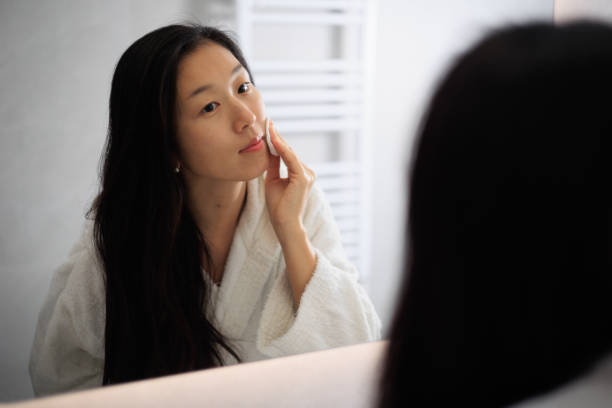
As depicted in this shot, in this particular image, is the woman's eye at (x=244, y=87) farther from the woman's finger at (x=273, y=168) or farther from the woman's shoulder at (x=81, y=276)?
the woman's shoulder at (x=81, y=276)

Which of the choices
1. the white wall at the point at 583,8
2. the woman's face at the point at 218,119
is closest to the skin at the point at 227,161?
the woman's face at the point at 218,119

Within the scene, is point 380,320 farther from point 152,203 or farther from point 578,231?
point 578,231

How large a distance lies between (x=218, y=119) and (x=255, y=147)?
8 centimetres

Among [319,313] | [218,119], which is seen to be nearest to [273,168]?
[218,119]

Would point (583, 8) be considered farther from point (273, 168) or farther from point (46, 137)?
point (46, 137)

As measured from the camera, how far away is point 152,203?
720 mm

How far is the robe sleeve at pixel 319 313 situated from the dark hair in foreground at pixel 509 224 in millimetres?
373

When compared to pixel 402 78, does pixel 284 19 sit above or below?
above

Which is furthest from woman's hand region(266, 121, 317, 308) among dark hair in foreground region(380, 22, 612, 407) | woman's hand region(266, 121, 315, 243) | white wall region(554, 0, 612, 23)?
white wall region(554, 0, 612, 23)

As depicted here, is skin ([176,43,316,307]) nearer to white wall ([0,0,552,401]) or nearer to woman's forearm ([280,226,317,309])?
woman's forearm ([280,226,317,309])

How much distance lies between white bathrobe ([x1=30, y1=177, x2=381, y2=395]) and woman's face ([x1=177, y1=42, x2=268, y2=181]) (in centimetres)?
8

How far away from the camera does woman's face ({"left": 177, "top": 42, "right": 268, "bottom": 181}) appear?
67 cm

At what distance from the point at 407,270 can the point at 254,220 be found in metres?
0.47

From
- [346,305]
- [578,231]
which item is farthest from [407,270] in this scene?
[346,305]
